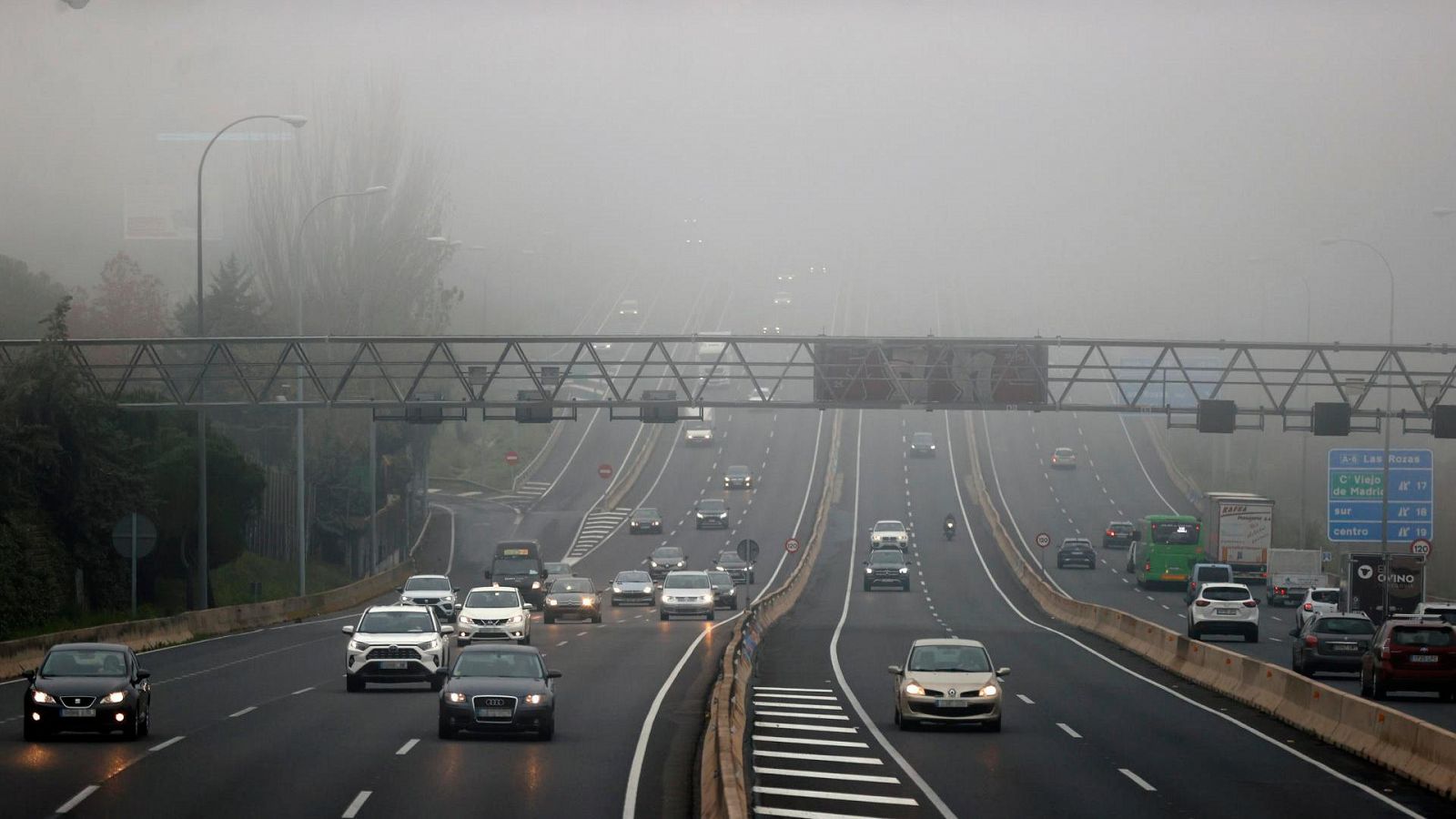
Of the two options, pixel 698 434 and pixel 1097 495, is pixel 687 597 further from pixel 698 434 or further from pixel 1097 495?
pixel 698 434

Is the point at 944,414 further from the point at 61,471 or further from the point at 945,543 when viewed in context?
the point at 61,471

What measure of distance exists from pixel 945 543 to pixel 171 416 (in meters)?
46.3

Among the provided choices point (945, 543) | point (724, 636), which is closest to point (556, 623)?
point (724, 636)

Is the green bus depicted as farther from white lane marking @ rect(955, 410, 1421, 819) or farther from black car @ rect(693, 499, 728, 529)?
black car @ rect(693, 499, 728, 529)

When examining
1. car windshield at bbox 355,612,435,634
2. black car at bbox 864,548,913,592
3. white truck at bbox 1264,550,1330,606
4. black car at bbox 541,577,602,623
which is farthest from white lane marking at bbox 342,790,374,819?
white truck at bbox 1264,550,1330,606

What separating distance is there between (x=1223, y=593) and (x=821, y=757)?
96.1 feet

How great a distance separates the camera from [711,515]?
313 ft

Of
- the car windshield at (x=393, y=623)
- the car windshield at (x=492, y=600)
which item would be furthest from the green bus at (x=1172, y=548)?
the car windshield at (x=393, y=623)

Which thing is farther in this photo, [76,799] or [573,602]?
[573,602]

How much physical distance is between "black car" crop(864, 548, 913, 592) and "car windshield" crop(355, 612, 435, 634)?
4465 centimetres

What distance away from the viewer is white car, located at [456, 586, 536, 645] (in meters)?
43.3

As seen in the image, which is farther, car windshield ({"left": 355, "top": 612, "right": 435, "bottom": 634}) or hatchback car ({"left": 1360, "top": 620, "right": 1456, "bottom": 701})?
hatchback car ({"left": 1360, "top": 620, "right": 1456, "bottom": 701})

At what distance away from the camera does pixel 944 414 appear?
139 metres

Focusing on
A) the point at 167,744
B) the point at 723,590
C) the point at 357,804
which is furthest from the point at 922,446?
the point at 357,804
